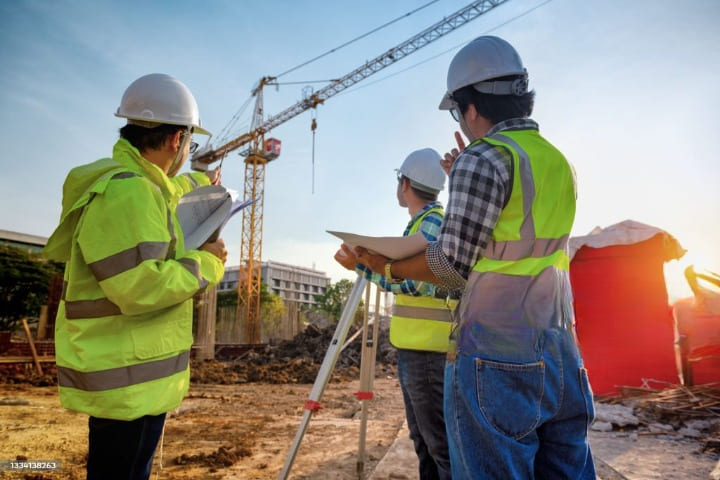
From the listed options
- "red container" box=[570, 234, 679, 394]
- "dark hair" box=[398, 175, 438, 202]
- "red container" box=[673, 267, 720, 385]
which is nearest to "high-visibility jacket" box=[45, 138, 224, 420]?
"dark hair" box=[398, 175, 438, 202]

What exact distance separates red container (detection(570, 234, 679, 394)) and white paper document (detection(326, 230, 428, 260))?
18.7 feet

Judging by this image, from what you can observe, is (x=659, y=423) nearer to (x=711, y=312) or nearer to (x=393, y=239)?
(x=711, y=312)

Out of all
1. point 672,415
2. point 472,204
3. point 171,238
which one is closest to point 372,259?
point 472,204

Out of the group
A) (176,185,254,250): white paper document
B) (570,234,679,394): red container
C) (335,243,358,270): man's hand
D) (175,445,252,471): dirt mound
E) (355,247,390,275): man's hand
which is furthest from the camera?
(570,234,679,394): red container

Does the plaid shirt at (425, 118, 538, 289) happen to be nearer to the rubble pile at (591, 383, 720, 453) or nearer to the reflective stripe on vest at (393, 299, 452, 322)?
the reflective stripe on vest at (393, 299, 452, 322)

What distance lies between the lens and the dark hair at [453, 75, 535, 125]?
1.46 metres

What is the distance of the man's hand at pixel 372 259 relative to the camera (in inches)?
61.3

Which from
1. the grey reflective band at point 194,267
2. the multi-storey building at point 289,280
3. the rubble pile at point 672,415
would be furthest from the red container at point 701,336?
the multi-storey building at point 289,280

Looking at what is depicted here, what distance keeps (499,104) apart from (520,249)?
0.51 meters

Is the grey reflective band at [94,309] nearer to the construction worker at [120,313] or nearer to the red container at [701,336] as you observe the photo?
the construction worker at [120,313]

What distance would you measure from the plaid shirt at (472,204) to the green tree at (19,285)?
29092 millimetres

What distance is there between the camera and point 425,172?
2.91 m

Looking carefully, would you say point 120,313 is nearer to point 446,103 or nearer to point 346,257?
point 346,257

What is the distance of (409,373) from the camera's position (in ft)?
7.88
